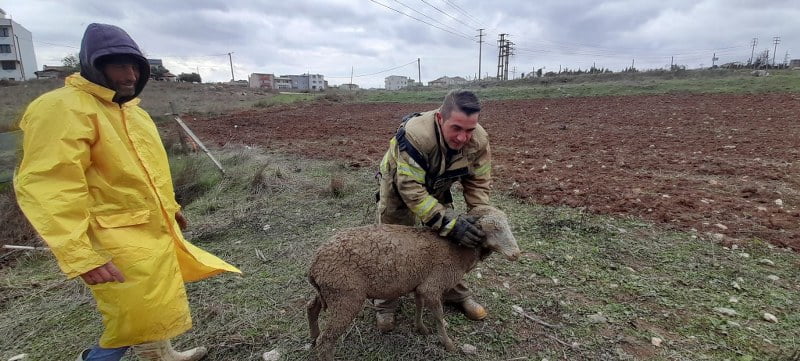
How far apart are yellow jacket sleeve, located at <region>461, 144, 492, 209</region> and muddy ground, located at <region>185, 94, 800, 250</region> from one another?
3.46 metres

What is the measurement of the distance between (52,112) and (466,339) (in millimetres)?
3362

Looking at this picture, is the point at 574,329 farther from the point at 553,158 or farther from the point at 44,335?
the point at 553,158

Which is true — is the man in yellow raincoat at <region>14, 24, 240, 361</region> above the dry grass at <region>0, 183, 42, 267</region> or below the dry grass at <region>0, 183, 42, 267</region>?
above

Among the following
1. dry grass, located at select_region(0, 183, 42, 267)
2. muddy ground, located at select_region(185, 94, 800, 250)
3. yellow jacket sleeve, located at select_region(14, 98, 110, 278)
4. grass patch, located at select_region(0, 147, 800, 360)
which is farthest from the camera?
dry grass, located at select_region(0, 183, 42, 267)

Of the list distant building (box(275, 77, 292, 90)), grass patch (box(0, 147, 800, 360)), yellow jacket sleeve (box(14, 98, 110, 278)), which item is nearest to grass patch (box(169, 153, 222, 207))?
grass patch (box(0, 147, 800, 360))

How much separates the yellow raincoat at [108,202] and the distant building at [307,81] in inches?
4724

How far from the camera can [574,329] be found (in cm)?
348

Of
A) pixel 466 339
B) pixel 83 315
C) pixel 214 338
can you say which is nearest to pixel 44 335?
pixel 83 315

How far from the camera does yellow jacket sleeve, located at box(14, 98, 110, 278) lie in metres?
2.09

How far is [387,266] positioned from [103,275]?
1.78 meters

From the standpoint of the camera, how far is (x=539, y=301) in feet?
12.8

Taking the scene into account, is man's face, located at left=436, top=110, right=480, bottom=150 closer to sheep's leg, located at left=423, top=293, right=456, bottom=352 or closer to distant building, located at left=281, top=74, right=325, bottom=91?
sheep's leg, located at left=423, top=293, right=456, bottom=352

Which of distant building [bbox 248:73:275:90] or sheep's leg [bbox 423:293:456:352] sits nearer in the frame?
sheep's leg [bbox 423:293:456:352]

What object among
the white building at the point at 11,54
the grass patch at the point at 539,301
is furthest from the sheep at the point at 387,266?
the white building at the point at 11,54
